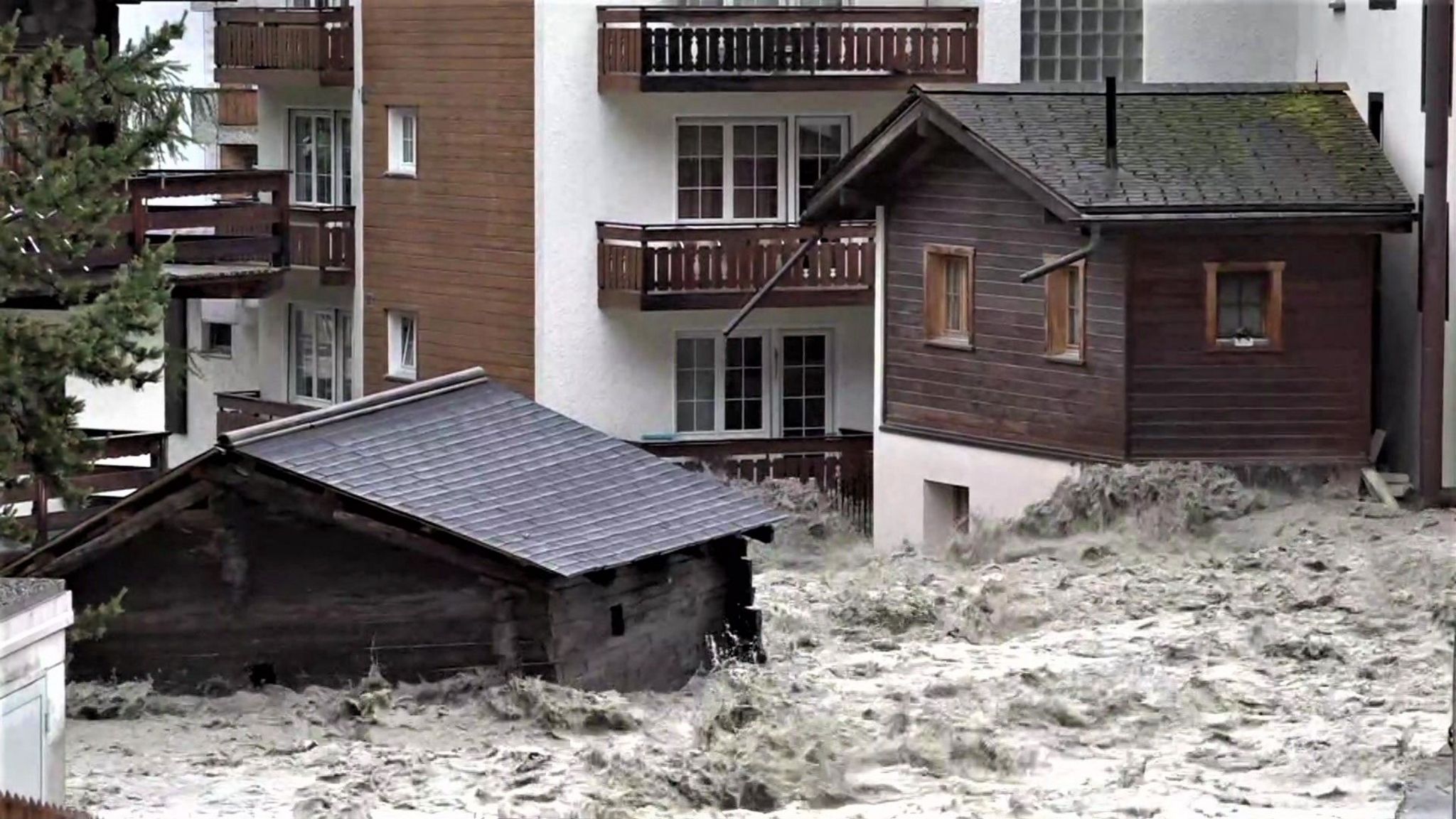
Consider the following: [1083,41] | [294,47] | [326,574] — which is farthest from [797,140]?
[326,574]

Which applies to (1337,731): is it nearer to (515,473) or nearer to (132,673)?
(515,473)

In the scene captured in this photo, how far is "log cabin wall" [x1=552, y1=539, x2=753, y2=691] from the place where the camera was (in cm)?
2025

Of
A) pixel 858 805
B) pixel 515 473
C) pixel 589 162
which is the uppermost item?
pixel 589 162

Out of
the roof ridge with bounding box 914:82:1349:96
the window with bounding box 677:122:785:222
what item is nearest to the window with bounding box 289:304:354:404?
the window with bounding box 677:122:785:222

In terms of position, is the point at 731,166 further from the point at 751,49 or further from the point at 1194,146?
the point at 1194,146

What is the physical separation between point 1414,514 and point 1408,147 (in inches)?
148

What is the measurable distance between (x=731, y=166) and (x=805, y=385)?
9.07 feet

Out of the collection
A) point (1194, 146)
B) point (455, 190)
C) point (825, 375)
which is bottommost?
point (825, 375)

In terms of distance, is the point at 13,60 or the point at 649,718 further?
the point at 649,718

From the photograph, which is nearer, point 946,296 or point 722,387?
point 946,296

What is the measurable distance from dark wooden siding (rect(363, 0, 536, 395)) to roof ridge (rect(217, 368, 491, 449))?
1141cm

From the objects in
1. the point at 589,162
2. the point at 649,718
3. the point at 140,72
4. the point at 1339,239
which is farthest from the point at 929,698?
the point at 589,162

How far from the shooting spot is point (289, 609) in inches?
781

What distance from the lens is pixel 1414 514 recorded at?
28.2 meters
